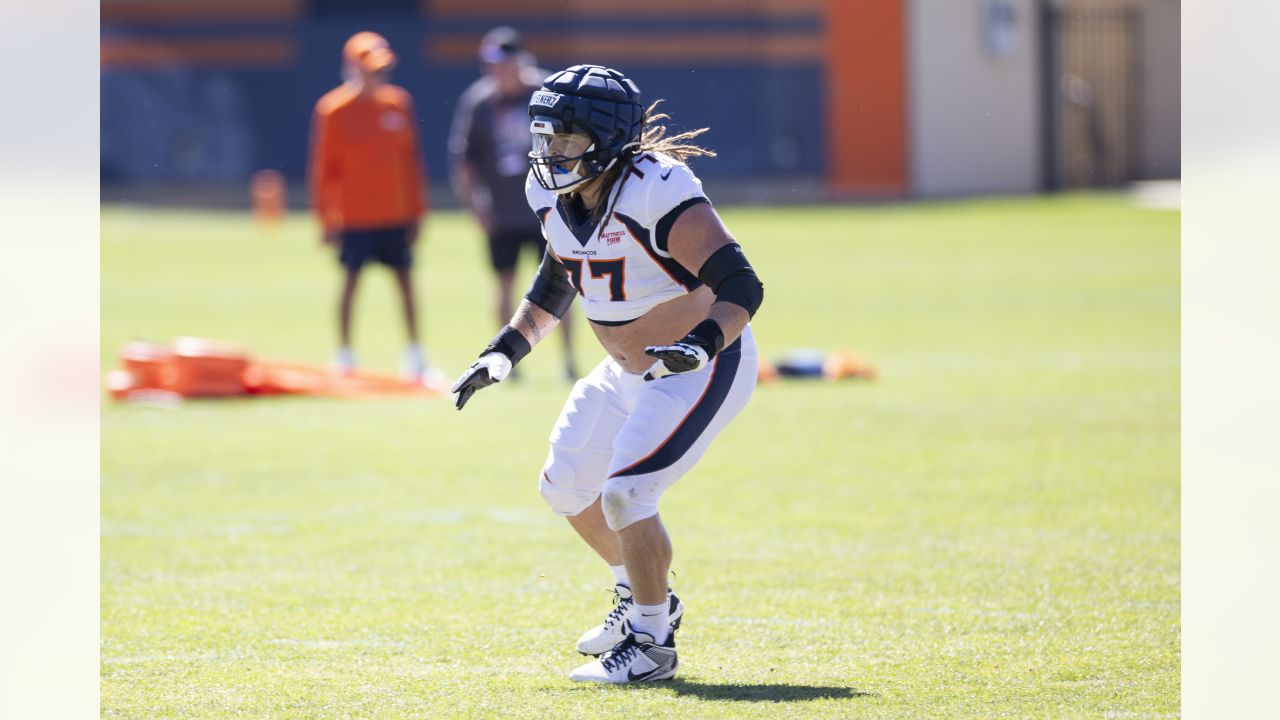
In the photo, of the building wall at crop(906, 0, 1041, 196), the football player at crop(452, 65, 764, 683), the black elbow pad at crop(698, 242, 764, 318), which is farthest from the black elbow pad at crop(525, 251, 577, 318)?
the building wall at crop(906, 0, 1041, 196)

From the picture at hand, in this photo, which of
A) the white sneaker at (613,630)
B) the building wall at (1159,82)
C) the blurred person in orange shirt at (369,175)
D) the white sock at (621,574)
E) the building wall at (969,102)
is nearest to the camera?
the white sneaker at (613,630)

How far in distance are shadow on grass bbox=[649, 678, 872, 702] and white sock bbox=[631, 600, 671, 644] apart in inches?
6.2

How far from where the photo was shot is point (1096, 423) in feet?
35.1

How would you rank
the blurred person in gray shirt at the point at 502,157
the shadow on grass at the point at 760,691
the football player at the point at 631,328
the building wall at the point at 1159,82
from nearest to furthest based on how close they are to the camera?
the shadow on grass at the point at 760,691 → the football player at the point at 631,328 → the blurred person in gray shirt at the point at 502,157 → the building wall at the point at 1159,82

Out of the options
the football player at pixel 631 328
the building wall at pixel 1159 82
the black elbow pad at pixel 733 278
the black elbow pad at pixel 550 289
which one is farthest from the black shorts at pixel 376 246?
the building wall at pixel 1159 82

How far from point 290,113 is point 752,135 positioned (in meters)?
10.3

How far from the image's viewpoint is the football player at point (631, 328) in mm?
5316

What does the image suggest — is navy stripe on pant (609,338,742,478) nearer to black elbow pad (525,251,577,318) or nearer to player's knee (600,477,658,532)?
player's knee (600,477,658,532)

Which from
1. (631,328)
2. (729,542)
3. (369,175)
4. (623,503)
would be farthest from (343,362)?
(623,503)

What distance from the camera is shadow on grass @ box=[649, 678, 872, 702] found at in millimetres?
5180

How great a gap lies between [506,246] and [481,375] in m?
7.48

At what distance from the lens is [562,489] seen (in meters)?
5.64

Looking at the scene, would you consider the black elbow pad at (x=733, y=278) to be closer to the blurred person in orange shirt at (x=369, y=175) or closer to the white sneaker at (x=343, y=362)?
the white sneaker at (x=343, y=362)

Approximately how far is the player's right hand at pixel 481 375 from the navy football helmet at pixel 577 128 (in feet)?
2.01
